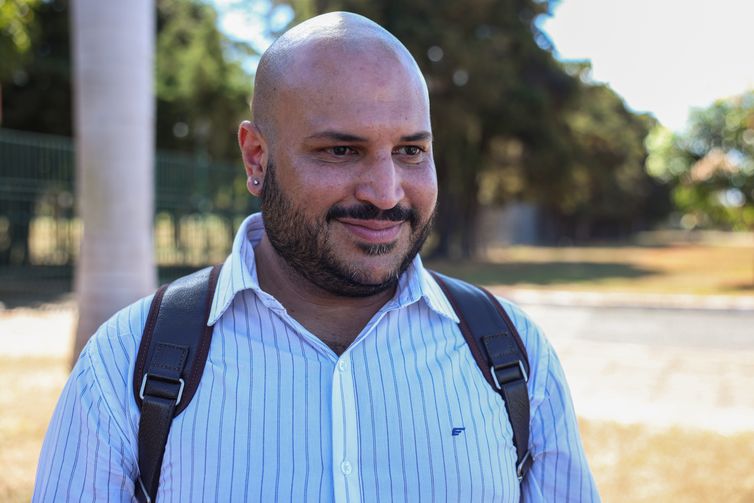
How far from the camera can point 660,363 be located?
27.4ft

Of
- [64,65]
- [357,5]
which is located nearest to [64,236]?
[64,65]

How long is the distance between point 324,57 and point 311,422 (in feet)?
2.56

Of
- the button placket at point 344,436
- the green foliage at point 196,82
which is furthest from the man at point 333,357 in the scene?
the green foliage at point 196,82

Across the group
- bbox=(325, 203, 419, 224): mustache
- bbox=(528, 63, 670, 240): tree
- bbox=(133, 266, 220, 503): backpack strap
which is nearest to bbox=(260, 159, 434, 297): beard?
bbox=(325, 203, 419, 224): mustache

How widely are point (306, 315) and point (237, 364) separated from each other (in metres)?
0.24

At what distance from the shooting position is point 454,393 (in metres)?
1.71

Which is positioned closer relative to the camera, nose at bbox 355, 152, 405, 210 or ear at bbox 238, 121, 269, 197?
nose at bbox 355, 152, 405, 210

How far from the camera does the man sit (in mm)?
1568

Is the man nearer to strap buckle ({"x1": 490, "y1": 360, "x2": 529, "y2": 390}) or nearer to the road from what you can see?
strap buckle ({"x1": 490, "y1": 360, "x2": 529, "y2": 390})

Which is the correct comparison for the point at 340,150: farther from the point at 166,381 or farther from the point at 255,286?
the point at 166,381

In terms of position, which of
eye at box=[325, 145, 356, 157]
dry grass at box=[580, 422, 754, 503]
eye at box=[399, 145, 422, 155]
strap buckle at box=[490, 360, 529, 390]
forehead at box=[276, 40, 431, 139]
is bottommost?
dry grass at box=[580, 422, 754, 503]

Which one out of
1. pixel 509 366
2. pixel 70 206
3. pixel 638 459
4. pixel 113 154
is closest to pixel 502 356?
pixel 509 366

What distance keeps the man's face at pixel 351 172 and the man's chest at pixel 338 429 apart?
0.18m

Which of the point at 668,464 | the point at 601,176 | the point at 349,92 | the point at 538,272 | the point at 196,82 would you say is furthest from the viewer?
the point at 601,176
